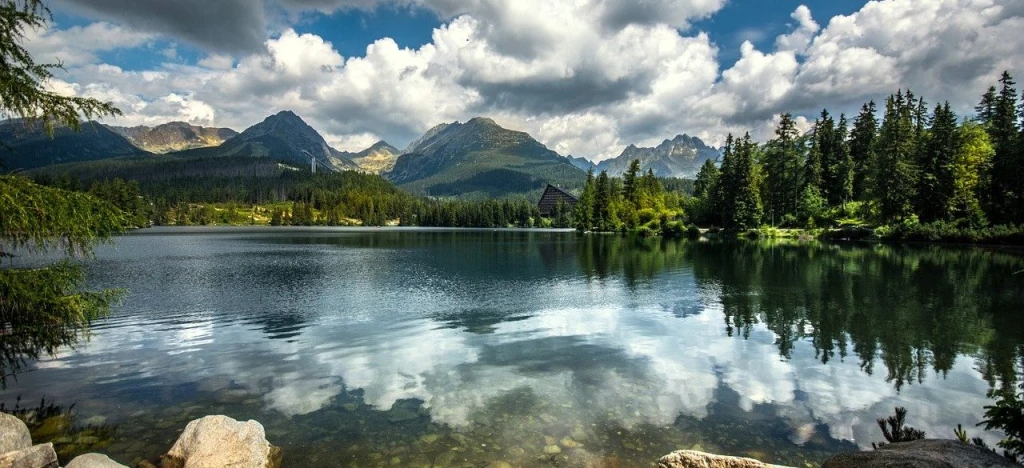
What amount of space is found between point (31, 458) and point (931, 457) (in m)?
16.4

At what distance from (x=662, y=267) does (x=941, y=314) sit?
2796 cm

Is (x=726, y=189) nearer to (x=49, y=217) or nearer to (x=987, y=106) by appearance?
(x=987, y=106)

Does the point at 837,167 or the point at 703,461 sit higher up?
the point at 837,167

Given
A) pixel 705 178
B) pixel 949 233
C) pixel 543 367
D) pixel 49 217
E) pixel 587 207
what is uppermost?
pixel 705 178

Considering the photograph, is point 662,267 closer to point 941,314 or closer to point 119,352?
point 941,314

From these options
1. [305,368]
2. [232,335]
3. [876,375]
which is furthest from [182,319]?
[876,375]

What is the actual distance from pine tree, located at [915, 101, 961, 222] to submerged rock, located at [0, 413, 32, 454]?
10882 cm

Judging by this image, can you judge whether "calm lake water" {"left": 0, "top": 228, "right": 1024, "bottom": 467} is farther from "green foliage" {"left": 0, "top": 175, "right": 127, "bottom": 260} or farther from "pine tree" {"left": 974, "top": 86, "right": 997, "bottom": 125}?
"pine tree" {"left": 974, "top": 86, "right": 997, "bottom": 125}

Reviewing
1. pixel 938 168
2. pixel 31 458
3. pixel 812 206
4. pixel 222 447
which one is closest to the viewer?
pixel 31 458

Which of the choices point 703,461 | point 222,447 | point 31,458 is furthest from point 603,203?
point 31,458

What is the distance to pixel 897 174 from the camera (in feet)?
275

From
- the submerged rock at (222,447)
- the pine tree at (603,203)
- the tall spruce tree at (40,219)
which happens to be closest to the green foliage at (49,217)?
the tall spruce tree at (40,219)

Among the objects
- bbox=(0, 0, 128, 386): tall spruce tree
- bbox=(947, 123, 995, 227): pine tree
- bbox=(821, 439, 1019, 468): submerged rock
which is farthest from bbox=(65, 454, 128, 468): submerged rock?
bbox=(947, 123, 995, 227): pine tree

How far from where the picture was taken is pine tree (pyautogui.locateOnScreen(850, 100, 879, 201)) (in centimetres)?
10725
